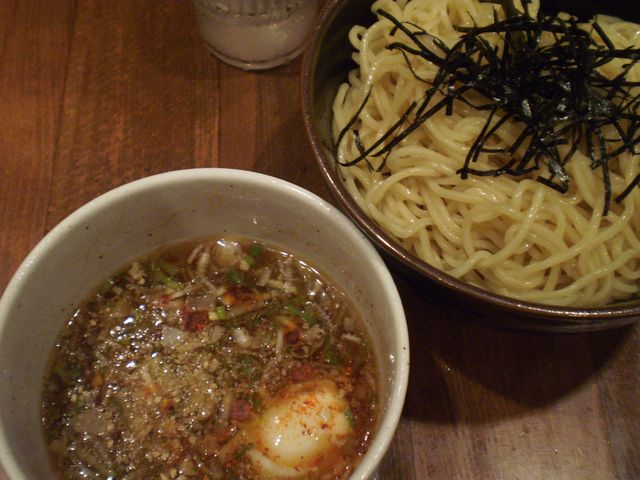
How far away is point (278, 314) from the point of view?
4.50ft

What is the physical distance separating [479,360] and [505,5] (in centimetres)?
92

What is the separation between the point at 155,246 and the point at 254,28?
862mm

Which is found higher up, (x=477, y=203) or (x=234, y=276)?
(x=477, y=203)

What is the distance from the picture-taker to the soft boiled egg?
118 centimetres

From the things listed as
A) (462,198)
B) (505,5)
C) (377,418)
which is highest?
(505,5)

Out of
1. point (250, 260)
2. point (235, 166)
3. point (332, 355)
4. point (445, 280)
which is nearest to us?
point (445, 280)

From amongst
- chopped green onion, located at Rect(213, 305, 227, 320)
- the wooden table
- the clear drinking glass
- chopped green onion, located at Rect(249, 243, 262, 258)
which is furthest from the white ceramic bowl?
the clear drinking glass

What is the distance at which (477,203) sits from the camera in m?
1.41

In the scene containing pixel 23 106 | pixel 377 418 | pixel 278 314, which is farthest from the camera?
pixel 23 106

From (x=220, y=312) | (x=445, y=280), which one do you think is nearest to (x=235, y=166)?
(x=220, y=312)

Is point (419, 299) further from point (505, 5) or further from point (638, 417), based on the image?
point (505, 5)

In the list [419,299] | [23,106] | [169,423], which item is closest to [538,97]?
[419,299]

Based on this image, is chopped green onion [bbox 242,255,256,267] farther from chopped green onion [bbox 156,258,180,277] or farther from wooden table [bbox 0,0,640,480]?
wooden table [bbox 0,0,640,480]

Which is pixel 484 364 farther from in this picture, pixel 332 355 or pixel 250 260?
pixel 250 260
